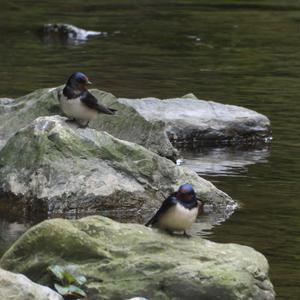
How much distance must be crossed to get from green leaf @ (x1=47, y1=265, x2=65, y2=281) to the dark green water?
5.89 feet

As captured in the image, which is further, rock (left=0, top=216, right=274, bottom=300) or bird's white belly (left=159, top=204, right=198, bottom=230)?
bird's white belly (left=159, top=204, right=198, bottom=230)

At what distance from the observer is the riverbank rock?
1526cm

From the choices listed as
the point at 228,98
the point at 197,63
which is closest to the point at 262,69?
the point at 197,63

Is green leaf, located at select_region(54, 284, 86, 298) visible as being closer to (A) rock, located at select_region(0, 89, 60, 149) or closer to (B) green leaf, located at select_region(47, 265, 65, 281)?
(B) green leaf, located at select_region(47, 265, 65, 281)

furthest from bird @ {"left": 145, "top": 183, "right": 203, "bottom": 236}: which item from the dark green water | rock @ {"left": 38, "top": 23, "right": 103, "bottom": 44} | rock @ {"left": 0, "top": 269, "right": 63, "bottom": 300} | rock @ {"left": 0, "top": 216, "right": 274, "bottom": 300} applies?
rock @ {"left": 38, "top": 23, "right": 103, "bottom": 44}

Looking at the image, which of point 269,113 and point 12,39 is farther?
point 12,39

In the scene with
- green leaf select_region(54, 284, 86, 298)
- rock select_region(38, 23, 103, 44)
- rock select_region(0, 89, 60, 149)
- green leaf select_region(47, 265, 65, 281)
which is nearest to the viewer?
green leaf select_region(54, 284, 86, 298)

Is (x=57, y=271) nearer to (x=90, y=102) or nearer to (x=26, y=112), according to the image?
(x=90, y=102)

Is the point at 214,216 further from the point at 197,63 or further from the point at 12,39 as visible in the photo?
the point at 12,39

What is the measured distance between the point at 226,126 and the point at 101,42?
9.43 m

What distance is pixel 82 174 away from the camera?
1290 centimetres

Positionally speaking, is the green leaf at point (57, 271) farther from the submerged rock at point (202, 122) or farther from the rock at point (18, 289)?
the submerged rock at point (202, 122)

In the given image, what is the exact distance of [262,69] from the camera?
23.0 metres

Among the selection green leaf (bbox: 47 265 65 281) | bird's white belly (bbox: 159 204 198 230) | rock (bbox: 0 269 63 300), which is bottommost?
green leaf (bbox: 47 265 65 281)
